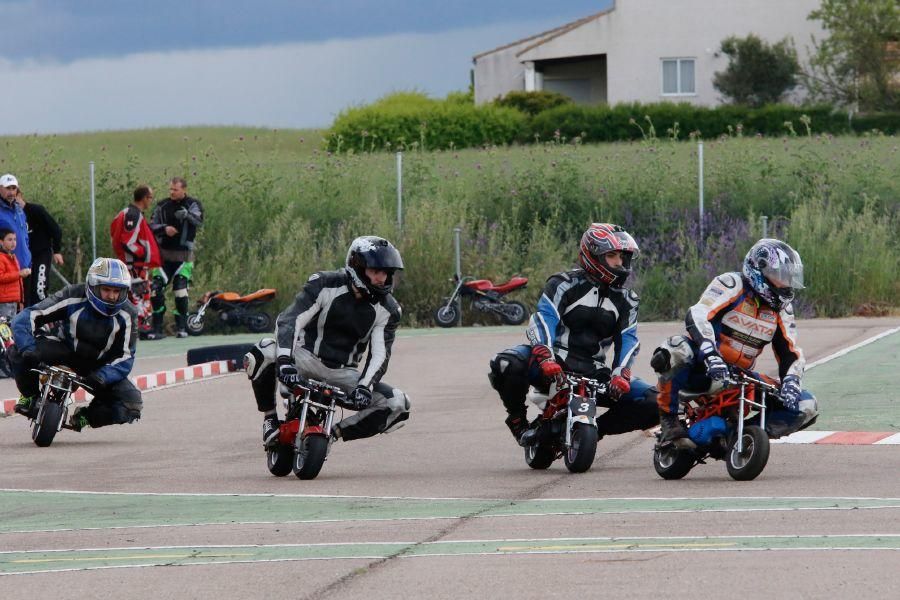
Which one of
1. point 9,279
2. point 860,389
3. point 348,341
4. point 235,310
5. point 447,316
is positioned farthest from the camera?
point 447,316

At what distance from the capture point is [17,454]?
14062 mm

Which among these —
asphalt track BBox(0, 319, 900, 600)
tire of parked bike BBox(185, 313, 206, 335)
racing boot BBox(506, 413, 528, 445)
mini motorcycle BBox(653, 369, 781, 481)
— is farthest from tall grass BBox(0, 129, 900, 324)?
mini motorcycle BBox(653, 369, 781, 481)

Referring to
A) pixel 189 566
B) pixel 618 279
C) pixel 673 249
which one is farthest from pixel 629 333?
pixel 673 249

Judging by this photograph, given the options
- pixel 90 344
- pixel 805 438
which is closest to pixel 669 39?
pixel 90 344

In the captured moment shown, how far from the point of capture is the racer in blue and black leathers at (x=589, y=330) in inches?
480

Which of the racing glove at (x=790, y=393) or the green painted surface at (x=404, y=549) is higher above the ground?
the racing glove at (x=790, y=393)

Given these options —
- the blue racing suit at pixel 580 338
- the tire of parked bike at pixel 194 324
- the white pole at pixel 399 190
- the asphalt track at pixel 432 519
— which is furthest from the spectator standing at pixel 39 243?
the blue racing suit at pixel 580 338

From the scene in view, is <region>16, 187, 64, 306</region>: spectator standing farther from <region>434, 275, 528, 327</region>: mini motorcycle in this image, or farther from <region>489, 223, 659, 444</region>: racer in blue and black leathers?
<region>489, 223, 659, 444</region>: racer in blue and black leathers

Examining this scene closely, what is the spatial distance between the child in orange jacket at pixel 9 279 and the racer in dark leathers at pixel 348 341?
7818 millimetres

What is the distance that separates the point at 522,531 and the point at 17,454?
6.21 meters

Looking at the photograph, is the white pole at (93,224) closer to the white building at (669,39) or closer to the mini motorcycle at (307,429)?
the mini motorcycle at (307,429)

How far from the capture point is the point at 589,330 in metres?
12.3

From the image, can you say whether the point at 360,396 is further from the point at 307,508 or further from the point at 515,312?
the point at 515,312

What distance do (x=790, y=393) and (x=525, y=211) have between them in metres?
20.3
